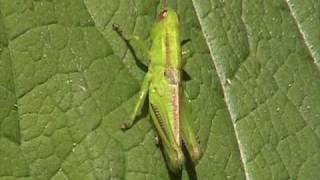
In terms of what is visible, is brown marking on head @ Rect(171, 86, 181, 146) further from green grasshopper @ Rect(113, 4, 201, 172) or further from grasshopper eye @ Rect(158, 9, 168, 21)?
grasshopper eye @ Rect(158, 9, 168, 21)

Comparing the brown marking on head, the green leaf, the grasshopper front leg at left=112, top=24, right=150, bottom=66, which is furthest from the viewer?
the brown marking on head

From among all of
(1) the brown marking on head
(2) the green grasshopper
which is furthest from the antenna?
(1) the brown marking on head

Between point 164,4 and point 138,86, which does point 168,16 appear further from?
point 138,86

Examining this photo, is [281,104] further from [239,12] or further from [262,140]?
[239,12]

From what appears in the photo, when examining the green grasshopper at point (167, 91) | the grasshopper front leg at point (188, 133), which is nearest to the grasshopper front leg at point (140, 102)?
the green grasshopper at point (167, 91)

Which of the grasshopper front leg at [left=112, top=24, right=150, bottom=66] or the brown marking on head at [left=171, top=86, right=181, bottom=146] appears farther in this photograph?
the brown marking on head at [left=171, top=86, right=181, bottom=146]

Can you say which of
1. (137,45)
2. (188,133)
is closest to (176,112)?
(188,133)
